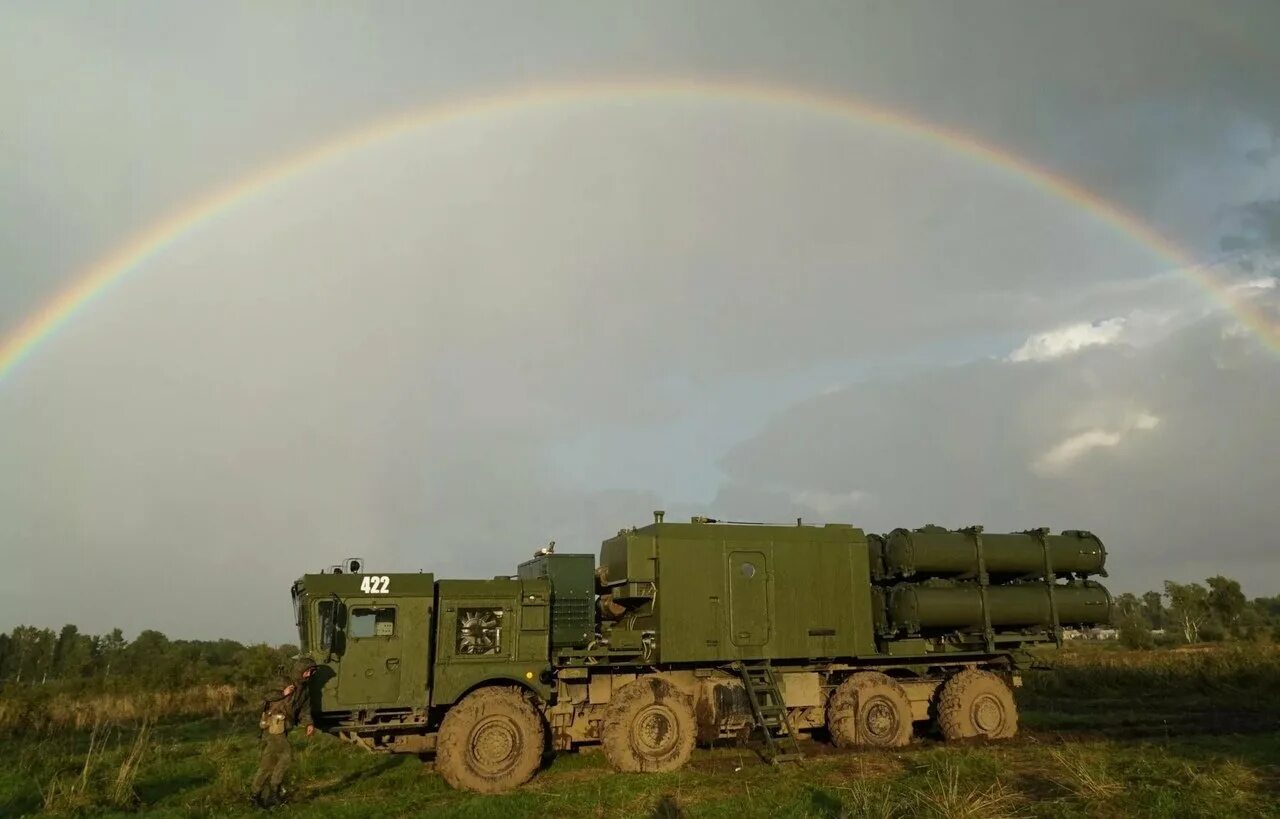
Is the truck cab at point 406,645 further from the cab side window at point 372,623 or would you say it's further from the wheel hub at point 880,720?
the wheel hub at point 880,720

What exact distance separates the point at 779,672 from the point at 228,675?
3238cm

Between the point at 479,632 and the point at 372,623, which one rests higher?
the point at 372,623

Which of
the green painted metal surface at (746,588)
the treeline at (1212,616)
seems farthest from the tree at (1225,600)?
the green painted metal surface at (746,588)

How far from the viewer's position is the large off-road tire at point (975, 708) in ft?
54.2

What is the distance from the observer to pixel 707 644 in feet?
50.1

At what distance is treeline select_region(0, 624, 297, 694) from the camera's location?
3431 cm

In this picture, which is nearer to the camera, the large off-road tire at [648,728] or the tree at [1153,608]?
the large off-road tire at [648,728]

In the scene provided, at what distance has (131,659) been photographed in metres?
57.5

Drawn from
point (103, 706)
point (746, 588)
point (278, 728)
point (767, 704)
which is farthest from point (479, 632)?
point (103, 706)

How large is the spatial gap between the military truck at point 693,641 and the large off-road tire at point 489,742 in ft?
0.08

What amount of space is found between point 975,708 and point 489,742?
33.3 feet

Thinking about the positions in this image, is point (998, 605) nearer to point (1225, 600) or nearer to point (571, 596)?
point (571, 596)

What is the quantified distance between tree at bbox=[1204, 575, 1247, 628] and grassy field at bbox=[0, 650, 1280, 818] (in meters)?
52.8

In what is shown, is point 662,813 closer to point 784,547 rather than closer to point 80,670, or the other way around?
point 784,547
